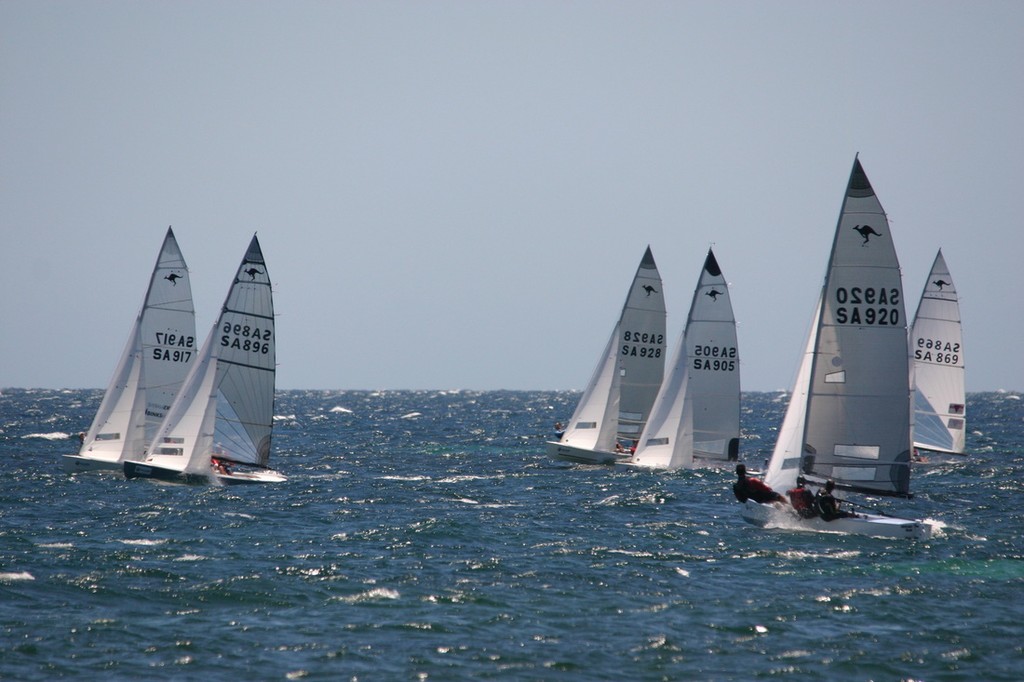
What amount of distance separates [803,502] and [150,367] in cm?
2240

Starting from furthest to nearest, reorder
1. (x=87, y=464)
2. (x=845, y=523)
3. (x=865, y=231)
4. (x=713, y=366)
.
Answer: (x=713, y=366) < (x=87, y=464) < (x=845, y=523) < (x=865, y=231)

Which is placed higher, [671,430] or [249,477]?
[671,430]

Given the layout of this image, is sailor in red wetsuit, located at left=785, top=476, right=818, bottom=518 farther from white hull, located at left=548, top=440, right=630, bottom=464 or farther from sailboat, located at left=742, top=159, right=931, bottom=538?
white hull, located at left=548, top=440, right=630, bottom=464

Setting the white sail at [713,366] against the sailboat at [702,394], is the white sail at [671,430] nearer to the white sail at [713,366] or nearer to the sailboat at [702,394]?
the sailboat at [702,394]

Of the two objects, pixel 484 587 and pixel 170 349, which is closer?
pixel 484 587

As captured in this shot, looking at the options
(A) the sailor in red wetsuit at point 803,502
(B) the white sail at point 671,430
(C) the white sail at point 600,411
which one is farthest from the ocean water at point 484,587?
(C) the white sail at point 600,411

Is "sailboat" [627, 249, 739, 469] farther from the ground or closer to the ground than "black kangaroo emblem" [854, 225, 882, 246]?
closer to the ground

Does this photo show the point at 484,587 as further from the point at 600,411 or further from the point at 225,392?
the point at 600,411

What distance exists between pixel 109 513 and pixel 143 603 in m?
10.8

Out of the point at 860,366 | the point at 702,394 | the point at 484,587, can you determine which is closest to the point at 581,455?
the point at 702,394

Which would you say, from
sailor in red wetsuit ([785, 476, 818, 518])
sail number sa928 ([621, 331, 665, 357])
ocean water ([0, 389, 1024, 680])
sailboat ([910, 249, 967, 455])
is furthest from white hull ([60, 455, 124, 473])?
sailboat ([910, 249, 967, 455])

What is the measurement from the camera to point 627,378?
1834 inches

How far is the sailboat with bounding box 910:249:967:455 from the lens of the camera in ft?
157

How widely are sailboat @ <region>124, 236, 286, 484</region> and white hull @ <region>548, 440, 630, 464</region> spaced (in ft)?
41.7
